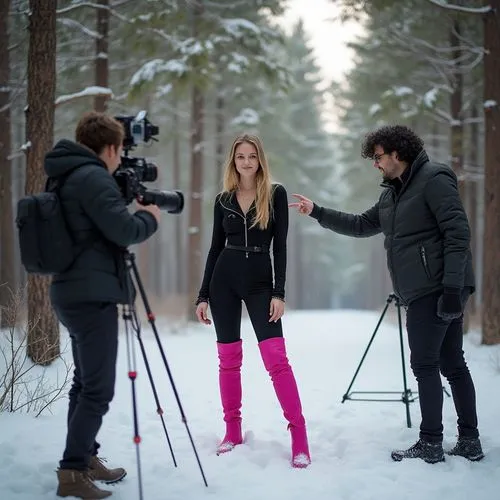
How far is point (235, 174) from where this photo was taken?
442 centimetres

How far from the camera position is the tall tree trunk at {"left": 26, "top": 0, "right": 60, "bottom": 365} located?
664 centimetres

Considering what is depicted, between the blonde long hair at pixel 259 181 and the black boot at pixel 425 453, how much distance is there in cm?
211

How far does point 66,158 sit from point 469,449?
3.69 m

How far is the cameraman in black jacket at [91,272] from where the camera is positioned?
3.05 meters

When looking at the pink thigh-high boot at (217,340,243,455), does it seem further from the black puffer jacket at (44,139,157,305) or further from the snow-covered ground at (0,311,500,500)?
the black puffer jacket at (44,139,157,305)

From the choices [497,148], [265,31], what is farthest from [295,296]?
[497,148]

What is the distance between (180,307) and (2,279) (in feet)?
26.7

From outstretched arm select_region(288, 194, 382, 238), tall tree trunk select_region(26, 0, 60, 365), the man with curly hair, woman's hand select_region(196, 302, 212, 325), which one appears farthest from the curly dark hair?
tall tree trunk select_region(26, 0, 60, 365)

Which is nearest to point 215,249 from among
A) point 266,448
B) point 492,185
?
point 266,448

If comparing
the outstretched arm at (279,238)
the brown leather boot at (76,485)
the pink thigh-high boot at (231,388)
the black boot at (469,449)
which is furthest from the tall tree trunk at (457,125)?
the brown leather boot at (76,485)

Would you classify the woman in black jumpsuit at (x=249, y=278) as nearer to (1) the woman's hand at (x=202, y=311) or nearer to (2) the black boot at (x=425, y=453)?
(1) the woman's hand at (x=202, y=311)

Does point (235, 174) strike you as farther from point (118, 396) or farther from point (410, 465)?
point (118, 396)

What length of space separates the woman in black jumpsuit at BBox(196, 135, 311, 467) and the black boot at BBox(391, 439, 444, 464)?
2.46 ft

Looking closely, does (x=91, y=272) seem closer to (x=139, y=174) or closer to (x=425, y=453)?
(x=139, y=174)
